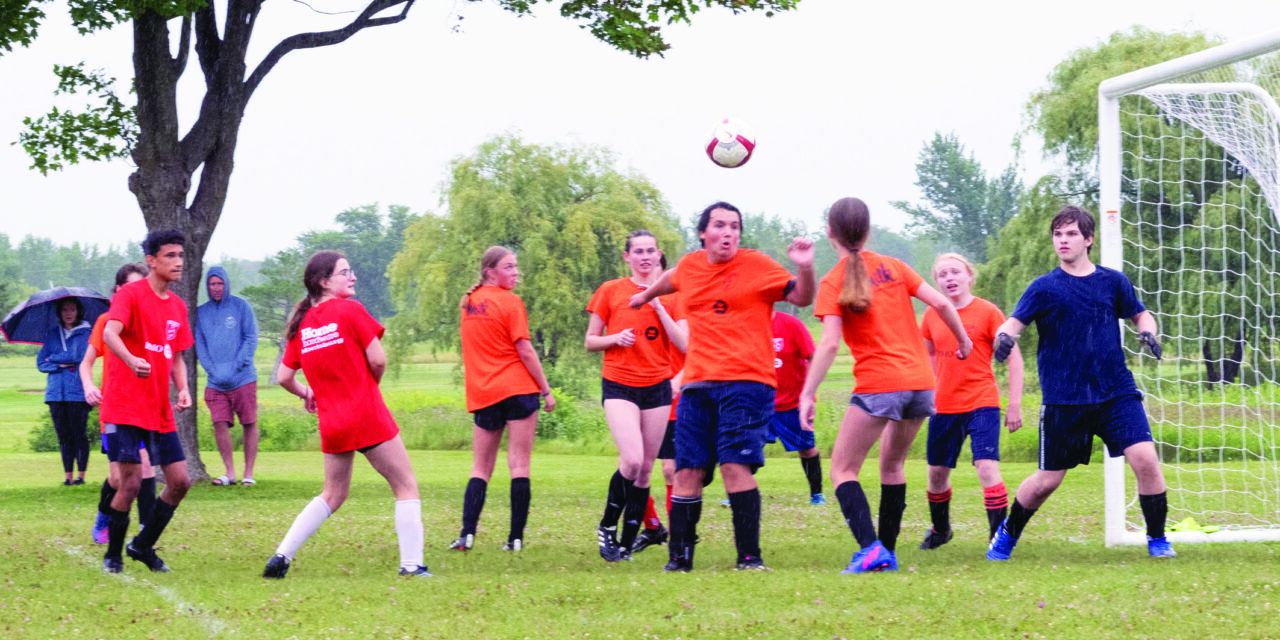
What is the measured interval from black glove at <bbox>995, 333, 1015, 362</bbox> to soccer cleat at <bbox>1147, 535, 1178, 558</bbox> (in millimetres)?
1565

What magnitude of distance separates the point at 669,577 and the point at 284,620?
1.92 m

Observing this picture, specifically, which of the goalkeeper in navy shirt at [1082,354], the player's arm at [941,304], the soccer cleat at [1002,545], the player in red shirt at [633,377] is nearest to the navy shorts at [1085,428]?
the goalkeeper in navy shirt at [1082,354]

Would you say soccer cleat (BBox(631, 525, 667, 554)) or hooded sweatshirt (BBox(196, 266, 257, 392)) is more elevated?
hooded sweatshirt (BBox(196, 266, 257, 392))

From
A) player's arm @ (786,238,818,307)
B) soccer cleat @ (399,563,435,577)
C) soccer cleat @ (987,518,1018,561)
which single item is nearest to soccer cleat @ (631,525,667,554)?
soccer cleat @ (399,563,435,577)

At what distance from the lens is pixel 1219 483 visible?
12398 millimetres

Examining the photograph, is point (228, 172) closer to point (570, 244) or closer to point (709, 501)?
point (709, 501)

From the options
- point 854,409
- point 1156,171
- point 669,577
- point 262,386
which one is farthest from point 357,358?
point 262,386

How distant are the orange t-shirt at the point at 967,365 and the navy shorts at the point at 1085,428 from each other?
0.83m

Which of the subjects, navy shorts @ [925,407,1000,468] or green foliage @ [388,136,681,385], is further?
green foliage @ [388,136,681,385]

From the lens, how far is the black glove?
6.07 metres

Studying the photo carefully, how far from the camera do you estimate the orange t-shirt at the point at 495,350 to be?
7.24m

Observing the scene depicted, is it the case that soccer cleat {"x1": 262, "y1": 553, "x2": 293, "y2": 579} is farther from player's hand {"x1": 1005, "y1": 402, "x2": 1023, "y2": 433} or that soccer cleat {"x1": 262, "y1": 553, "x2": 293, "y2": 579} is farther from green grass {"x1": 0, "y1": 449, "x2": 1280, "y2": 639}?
player's hand {"x1": 1005, "y1": 402, "x2": 1023, "y2": 433}

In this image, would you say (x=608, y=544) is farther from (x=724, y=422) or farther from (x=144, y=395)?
(x=144, y=395)

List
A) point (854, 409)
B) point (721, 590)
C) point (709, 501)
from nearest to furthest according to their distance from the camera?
1. point (721, 590)
2. point (854, 409)
3. point (709, 501)
